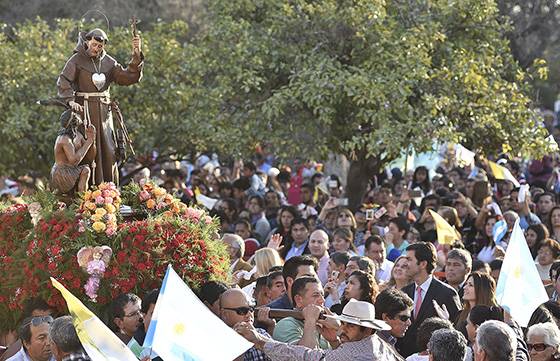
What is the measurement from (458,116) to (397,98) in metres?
1.23

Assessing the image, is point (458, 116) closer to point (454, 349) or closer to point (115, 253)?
point (115, 253)

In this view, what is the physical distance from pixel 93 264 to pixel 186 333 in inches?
103

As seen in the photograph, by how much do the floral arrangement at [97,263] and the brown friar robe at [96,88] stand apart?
44 centimetres

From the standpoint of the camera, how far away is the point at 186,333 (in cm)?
849

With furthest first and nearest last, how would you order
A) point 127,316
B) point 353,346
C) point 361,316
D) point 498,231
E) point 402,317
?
point 498,231 → point 127,316 → point 402,317 → point 361,316 → point 353,346

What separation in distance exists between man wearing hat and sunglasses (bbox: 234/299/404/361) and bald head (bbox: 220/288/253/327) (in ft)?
2.22

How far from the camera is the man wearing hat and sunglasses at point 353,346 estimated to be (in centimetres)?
839

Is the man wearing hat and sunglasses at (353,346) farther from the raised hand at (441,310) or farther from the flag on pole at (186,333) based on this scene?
the raised hand at (441,310)

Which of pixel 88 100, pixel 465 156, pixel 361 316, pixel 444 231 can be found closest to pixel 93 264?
pixel 88 100

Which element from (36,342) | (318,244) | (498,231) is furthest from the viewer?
(498,231)

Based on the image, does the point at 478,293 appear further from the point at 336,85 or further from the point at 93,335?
the point at 336,85

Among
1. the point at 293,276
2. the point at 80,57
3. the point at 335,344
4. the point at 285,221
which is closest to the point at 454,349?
the point at 335,344

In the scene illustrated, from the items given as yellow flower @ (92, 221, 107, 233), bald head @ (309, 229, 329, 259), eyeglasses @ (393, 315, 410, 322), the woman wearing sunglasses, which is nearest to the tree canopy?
bald head @ (309, 229, 329, 259)

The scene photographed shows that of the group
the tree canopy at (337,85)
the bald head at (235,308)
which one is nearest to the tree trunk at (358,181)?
the tree canopy at (337,85)
